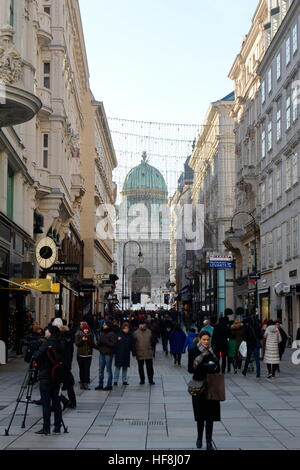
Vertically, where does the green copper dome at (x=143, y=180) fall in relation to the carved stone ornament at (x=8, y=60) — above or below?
above

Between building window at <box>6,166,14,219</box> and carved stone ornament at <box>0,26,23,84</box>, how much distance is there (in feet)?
23.8

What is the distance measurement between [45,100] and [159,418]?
26.0 metres

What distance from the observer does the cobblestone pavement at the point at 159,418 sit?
38.5 ft

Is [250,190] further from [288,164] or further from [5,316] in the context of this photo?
[5,316]

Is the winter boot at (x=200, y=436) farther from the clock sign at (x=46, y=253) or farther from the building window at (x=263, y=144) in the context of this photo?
the building window at (x=263, y=144)

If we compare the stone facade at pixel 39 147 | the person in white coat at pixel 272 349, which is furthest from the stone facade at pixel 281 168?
the person in white coat at pixel 272 349

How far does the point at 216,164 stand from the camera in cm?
7362

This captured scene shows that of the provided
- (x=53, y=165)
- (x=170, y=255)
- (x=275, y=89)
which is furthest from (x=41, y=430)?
(x=170, y=255)

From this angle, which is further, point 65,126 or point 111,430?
point 65,126

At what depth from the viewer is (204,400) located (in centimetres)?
1125

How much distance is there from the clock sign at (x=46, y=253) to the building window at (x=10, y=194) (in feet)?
6.18

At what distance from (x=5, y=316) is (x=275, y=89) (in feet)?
77.8

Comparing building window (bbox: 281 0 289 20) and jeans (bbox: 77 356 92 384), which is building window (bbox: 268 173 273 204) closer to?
building window (bbox: 281 0 289 20)
